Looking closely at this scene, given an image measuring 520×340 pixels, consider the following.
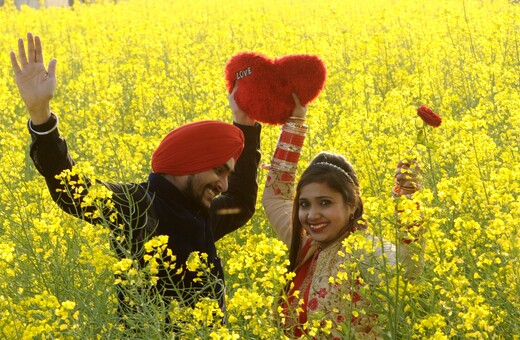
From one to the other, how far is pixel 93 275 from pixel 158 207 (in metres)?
0.40

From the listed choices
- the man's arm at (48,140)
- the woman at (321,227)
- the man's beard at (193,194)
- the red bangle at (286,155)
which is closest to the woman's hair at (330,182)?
the woman at (321,227)

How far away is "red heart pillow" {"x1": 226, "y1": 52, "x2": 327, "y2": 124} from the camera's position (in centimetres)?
319

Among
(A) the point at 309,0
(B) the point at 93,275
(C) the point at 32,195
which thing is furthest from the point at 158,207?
(A) the point at 309,0

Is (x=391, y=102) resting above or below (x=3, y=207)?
above

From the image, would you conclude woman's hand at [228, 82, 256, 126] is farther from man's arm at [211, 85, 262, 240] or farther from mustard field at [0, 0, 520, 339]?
mustard field at [0, 0, 520, 339]

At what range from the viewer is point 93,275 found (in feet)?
10.0

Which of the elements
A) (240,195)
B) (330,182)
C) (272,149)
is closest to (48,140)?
(240,195)

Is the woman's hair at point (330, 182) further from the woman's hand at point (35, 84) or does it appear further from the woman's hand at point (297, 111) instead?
the woman's hand at point (35, 84)

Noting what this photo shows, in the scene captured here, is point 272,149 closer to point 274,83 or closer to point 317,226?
point 274,83

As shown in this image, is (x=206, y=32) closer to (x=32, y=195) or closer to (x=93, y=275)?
(x=32, y=195)

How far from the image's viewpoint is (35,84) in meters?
2.64

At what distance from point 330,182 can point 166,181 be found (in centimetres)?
53

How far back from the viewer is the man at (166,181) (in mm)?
2646

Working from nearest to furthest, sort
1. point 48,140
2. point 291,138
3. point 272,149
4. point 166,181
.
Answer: point 48,140
point 166,181
point 291,138
point 272,149
